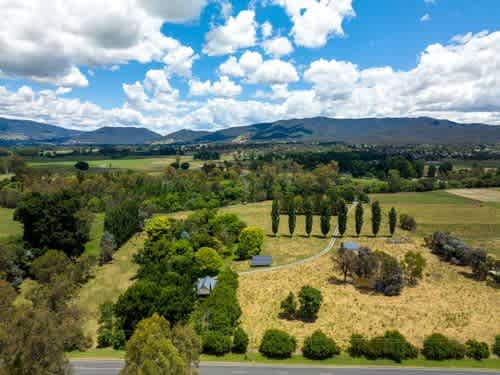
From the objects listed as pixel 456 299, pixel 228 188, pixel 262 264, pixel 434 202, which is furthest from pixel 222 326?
pixel 434 202

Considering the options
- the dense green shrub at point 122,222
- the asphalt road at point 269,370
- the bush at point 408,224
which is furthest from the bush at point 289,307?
the bush at point 408,224

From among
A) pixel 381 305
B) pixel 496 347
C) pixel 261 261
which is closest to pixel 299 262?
pixel 261 261

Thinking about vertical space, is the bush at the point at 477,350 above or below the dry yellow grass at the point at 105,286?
above

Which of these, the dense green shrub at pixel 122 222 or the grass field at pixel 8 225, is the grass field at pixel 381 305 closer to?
the dense green shrub at pixel 122 222

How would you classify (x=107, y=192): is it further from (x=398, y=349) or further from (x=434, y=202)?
(x=434, y=202)

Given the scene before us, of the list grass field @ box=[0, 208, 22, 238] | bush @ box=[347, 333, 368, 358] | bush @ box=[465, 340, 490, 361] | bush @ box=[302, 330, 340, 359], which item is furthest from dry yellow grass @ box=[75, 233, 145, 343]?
bush @ box=[465, 340, 490, 361]

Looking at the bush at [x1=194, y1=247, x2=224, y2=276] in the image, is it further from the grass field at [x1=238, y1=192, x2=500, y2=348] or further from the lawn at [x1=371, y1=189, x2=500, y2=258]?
the lawn at [x1=371, y1=189, x2=500, y2=258]
